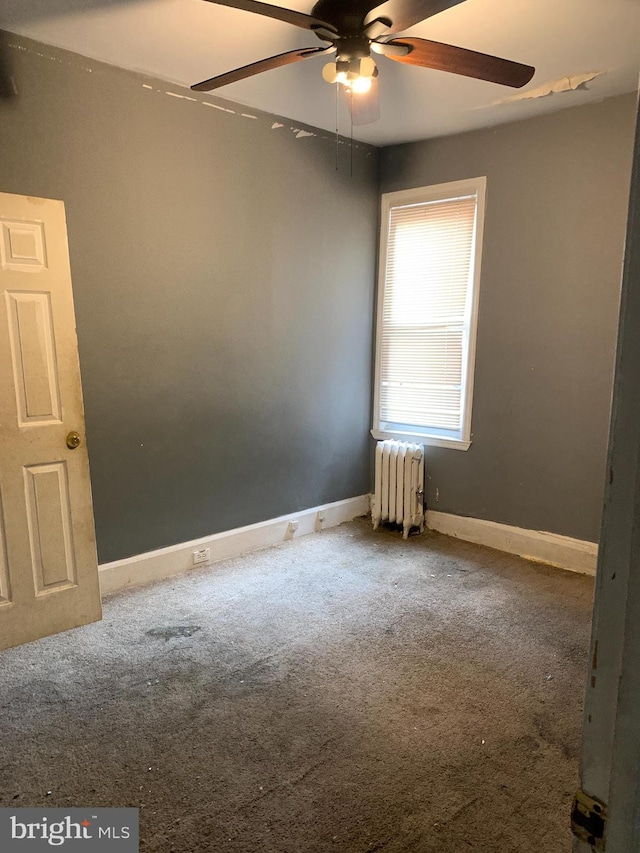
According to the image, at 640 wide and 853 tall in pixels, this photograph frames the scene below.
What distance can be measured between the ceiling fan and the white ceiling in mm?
294

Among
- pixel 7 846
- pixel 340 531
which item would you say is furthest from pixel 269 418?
pixel 7 846

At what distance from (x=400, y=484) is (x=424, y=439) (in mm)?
399

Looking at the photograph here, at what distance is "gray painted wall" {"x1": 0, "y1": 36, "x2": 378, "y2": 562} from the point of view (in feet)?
A: 9.51

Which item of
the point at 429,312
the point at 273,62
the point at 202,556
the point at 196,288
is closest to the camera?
the point at 273,62

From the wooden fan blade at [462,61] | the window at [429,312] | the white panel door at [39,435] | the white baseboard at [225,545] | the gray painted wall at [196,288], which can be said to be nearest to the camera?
the wooden fan blade at [462,61]

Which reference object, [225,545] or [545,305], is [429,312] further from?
[225,545]

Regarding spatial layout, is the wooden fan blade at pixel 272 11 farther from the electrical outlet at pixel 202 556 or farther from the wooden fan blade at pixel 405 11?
the electrical outlet at pixel 202 556

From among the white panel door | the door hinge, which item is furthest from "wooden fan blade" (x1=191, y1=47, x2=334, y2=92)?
the door hinge

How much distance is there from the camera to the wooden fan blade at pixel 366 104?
2.64 m

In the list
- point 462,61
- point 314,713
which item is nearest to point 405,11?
point 462,61

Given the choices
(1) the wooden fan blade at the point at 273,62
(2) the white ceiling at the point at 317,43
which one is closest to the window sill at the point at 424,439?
(2) the white ceiling at the point at 317,43

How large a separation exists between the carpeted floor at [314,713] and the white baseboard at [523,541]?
9.4 inches

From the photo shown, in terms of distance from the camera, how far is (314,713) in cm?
223

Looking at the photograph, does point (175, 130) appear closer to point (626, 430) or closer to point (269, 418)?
point (269, 418)
